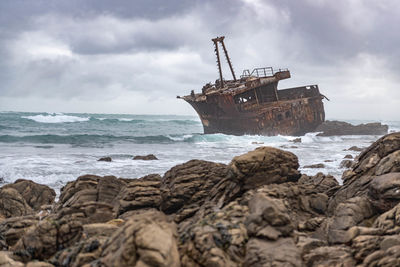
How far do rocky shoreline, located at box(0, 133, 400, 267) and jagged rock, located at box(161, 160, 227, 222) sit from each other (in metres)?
0.03

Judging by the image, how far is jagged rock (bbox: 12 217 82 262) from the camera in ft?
19.0

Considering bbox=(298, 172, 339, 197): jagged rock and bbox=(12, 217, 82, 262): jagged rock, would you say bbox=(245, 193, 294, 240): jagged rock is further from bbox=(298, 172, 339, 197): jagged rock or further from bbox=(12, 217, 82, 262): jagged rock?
bbox=(298, 172, 339, 197): jagged rock

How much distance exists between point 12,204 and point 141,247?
876cm

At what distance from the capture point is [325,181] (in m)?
10.7

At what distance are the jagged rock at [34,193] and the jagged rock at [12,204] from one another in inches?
29.5

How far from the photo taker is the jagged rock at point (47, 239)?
5797 millimetres

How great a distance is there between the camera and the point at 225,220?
6.04m

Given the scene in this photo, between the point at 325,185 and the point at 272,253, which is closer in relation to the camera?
the point at 272,253

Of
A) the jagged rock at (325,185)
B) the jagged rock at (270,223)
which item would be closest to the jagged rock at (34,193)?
the jagged rock at (325,185)

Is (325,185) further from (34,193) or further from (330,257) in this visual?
(34,193)

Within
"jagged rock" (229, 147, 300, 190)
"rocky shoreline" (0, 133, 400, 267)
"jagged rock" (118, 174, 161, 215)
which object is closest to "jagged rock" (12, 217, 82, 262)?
"rocky shoreline" (0, 133, 400, 267)

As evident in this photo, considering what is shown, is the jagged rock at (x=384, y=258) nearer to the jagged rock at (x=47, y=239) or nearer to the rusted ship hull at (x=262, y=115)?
the jagged rock at (x=47, y=239)

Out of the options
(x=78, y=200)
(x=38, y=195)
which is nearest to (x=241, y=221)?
(x=78, y=200)

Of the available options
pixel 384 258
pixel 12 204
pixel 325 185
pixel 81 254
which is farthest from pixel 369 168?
pixel 12 204
